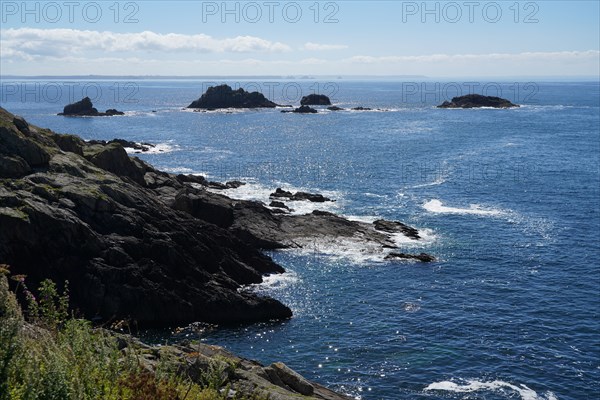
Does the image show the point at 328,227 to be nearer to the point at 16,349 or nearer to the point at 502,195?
the point at 502,195

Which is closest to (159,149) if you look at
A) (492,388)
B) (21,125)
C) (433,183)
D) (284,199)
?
(284,199)

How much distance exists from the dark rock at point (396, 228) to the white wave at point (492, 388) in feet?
103

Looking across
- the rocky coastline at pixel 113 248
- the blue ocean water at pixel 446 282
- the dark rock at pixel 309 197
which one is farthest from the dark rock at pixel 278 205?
the rocky coastline at pixel 113 248

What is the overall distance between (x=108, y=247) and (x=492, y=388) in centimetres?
2986

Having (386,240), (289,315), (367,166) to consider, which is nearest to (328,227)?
(386,240)

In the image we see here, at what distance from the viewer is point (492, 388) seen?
1422 inches

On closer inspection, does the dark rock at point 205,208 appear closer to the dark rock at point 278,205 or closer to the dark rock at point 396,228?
the dark rock at point 278,205

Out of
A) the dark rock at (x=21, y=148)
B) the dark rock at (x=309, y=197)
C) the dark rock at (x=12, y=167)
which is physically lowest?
the dark rock at (x=309, y=197)

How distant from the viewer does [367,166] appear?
116 m

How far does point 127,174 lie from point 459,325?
4092cm

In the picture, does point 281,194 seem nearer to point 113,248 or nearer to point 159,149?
point 113,248

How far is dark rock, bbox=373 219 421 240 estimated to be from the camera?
224ft

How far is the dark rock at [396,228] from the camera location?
2682 inches

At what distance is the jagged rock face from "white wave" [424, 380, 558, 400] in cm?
1497
